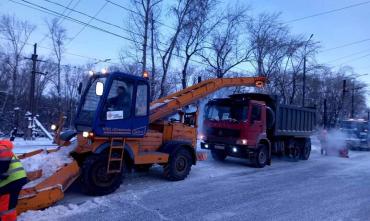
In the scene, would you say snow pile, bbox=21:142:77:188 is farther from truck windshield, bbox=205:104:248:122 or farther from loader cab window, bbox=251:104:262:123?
loader cab window, bbox=251:104:262:123

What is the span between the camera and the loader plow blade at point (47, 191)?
6132 millimetres

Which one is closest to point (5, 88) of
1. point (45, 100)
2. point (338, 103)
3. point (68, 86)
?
point (45, 100)

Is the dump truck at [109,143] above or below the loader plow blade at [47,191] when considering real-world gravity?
above

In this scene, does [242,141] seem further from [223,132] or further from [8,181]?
[8,181]

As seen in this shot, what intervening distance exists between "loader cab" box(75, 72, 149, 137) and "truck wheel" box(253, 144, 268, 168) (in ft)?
18.8

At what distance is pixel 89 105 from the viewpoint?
826 centimetres

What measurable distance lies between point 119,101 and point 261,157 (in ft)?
23.0

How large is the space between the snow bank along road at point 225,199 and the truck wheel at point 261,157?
1.18 meters

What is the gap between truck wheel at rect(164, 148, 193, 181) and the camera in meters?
9.56

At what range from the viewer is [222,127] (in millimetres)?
13352

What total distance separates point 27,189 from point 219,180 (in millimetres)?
5476

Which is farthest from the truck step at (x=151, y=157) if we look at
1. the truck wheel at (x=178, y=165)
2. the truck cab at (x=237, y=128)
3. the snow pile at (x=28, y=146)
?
the snow pile at (x=28, y=146)

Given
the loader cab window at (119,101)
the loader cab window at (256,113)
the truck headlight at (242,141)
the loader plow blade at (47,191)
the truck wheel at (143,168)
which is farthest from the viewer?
the loader cab window at (256,113)

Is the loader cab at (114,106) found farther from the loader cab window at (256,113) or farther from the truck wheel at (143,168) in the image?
the loader cab window at (256,113)
